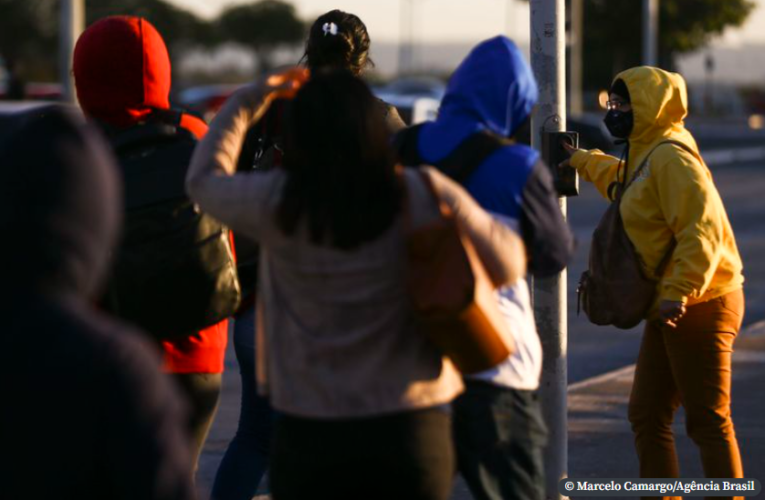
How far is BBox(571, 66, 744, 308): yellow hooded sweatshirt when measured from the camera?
4.86m

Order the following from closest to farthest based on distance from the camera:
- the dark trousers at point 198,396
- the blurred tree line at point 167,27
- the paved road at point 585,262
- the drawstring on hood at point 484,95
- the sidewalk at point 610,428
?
the drawstring on hood at point 484,95
the dark trousers at point 198,396
the sidewalk at point 610,428
the paved road at point 585,262
the blurred tree line at point 167,27

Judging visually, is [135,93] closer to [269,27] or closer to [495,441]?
[495,441]

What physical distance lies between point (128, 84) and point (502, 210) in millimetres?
1123

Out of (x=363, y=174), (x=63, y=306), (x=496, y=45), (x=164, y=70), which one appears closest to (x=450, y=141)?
(x=496, y=45)

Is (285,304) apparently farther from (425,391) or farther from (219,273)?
(219,273)

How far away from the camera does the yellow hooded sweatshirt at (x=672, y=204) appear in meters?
4.86

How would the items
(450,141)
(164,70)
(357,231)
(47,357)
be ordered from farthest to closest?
(164,70)
(450,141)
(357,231)
(47,357)

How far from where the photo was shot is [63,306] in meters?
2.19

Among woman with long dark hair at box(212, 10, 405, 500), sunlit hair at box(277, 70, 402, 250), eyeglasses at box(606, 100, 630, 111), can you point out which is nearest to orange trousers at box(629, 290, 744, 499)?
eyeglasses at box(606, 100, 630, 111)

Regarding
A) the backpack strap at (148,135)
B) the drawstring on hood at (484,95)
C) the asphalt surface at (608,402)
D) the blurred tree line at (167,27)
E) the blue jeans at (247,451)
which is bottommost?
the blurred tree line at (167,27)

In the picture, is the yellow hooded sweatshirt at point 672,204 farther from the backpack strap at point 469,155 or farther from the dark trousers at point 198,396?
the dark trousers at point 198,396

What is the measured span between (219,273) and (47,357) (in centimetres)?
170

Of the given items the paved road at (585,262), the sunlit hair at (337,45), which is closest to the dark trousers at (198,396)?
the sunlit hair at (337,45)

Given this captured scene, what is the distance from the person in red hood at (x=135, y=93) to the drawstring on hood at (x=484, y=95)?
29.4 inches
